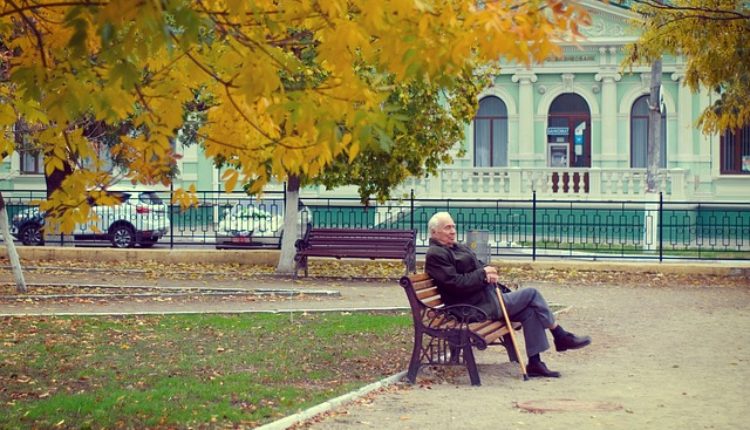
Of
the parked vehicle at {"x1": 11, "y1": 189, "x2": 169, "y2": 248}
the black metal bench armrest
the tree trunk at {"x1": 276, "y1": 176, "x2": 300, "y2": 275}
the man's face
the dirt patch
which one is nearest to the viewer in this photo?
the dirt patch

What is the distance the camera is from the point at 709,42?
777 inches

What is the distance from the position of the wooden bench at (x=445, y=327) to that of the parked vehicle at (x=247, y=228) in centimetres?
1427

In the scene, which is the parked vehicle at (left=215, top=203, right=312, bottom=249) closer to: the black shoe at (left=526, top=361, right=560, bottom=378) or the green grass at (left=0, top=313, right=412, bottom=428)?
the green grass at (left=0, top=313, right=412, bottom=428)

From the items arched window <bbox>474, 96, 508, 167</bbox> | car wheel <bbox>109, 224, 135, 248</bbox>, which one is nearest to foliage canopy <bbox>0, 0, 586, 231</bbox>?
car wheel <bbox>109, 224, 135, 248</bbox>

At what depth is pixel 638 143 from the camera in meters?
40.5

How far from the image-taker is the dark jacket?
10.8m

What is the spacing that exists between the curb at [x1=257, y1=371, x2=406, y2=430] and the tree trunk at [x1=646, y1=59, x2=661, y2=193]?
2275cm

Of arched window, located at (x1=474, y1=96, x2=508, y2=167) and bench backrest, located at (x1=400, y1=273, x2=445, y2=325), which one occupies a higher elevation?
arched window, located at (x1=474, y1=96, x2=508, y2=167)

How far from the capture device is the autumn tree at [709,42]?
19547 mm

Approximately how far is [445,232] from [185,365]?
2653 mm

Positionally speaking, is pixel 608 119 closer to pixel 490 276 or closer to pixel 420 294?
pixel 490 276

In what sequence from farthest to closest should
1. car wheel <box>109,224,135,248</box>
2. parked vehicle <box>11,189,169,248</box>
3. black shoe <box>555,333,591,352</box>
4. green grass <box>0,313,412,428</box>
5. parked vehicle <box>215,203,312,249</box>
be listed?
car wheel <box>109,224,135,248</box>, parked vehicle <box>11,189,169,248</box>, parked vehicle <box>215,203,312,249</box>, black shoe <box>555,333,591,352</box>, green grass <box>0,313,412,428</box>

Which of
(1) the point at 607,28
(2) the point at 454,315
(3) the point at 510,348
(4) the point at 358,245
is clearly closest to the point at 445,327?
(2) the point at 454,315

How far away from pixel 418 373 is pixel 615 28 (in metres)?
30.5
